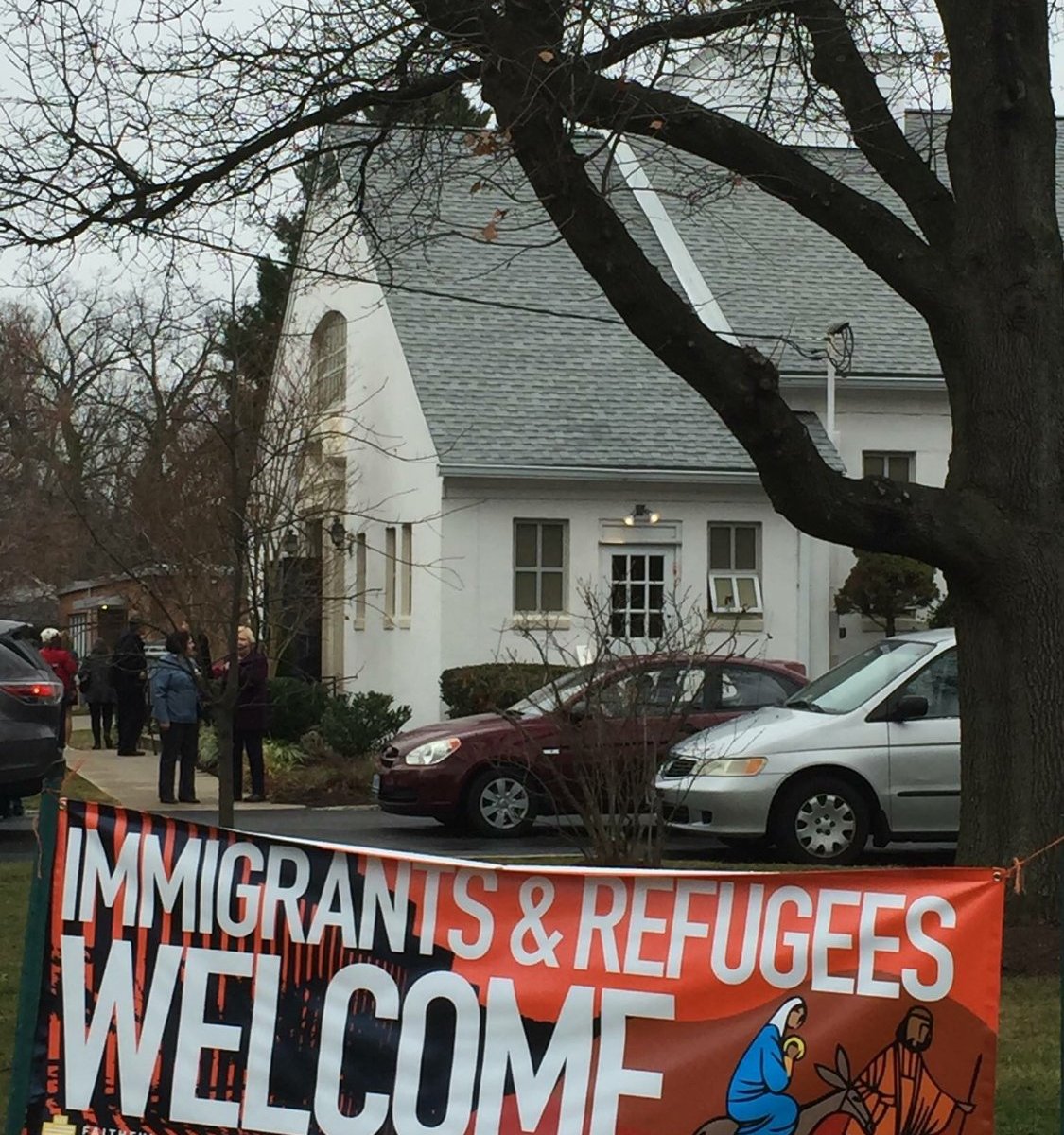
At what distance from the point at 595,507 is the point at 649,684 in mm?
14254

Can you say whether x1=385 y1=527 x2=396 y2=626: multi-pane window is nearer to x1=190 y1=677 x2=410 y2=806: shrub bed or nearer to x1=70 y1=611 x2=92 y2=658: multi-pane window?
x1=190 y1=677 x2=410 y2=806: shrub bed

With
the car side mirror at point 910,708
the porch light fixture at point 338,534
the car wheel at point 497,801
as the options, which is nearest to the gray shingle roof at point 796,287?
the porch light fixture at point 338,534

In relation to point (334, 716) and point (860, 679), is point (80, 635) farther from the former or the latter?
point (860, 679)

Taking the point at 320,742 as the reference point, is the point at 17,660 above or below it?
above

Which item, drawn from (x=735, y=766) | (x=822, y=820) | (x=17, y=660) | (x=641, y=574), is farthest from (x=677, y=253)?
(x=822, y=820)

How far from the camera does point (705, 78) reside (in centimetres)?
941

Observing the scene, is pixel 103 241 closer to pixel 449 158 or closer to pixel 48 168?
pixel 48 168

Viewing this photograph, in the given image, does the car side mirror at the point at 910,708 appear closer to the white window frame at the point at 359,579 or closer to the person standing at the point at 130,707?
the person standing at the point at 130,707

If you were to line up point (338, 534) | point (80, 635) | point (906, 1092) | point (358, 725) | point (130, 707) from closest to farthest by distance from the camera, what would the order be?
point (906, 1092)
point (358, 725)
point (130, 707)
point (338, 534)
point (80, 635)

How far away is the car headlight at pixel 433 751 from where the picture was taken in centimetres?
1650

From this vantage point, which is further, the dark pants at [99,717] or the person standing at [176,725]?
the dark pants at [99,717]

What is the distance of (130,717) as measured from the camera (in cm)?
2650

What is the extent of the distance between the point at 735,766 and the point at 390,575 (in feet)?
45.0

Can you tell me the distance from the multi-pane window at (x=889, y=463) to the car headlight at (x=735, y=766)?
1291cm
